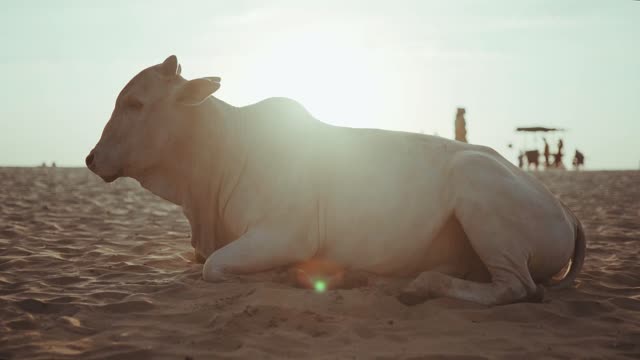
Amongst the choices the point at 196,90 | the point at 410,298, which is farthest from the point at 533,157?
the point at 410,298

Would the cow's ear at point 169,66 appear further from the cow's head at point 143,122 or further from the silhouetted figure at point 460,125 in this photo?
the silhouetted figure at point 460,125

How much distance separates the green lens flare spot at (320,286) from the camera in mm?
4371

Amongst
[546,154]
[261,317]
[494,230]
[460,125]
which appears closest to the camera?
[261,317]

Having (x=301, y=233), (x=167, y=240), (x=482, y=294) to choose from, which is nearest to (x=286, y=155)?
(x=301, y=233)

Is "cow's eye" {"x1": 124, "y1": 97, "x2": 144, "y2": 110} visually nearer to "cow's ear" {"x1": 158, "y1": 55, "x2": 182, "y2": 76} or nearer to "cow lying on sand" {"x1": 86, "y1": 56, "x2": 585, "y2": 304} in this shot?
"cow lying on sand" {"x1": 86, "y1": 56, "x2": 585, "y2": 304}

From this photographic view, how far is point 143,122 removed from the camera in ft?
16.3

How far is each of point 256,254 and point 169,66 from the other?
5.13 ft

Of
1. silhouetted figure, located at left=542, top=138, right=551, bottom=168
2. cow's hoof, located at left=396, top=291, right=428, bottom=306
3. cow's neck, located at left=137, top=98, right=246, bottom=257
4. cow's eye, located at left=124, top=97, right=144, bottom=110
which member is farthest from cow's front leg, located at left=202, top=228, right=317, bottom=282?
silhouetted figure, located at left=542, top=138, right=551, bottom=168

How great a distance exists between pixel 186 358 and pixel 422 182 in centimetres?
220

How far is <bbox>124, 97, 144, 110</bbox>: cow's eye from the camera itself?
495 cm

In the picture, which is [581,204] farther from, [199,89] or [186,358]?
[186,358]

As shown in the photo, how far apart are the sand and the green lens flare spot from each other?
0.12 metres

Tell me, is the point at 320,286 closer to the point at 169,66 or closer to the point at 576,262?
the point at 576,262

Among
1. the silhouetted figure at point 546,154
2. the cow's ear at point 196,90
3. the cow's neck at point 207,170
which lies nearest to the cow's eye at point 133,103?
the cow's ear at point 196,90
